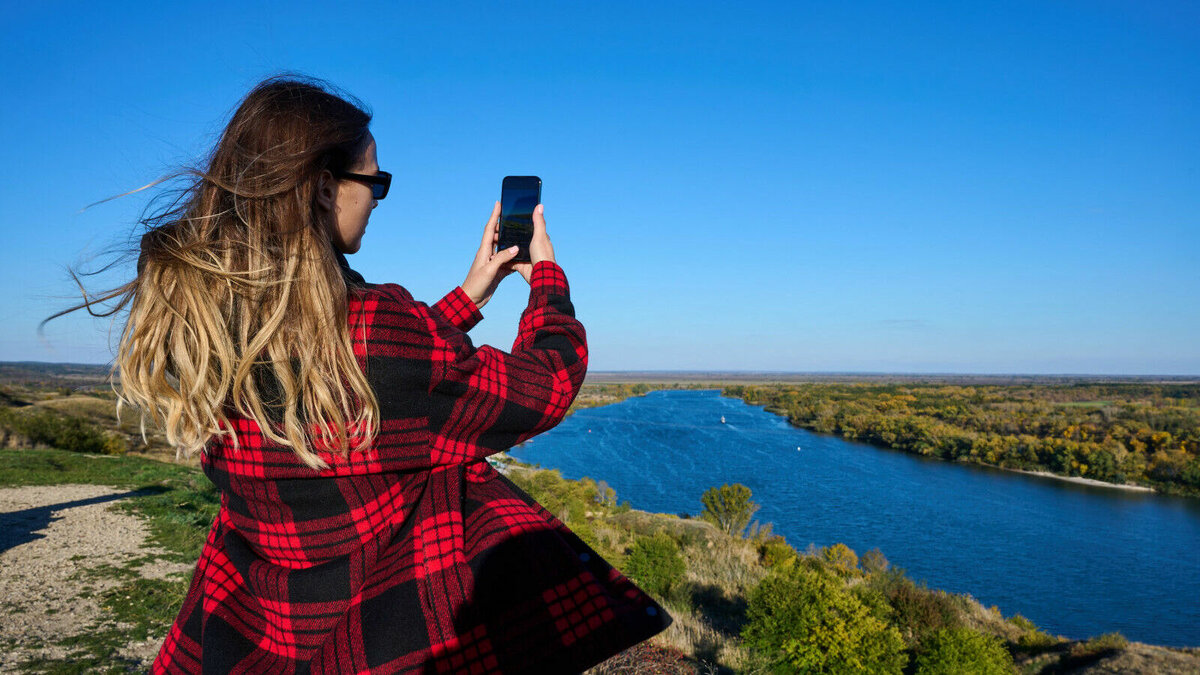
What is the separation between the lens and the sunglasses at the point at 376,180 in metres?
1.00

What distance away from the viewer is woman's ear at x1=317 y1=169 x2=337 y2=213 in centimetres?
96

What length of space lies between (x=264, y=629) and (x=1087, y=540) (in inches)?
1811

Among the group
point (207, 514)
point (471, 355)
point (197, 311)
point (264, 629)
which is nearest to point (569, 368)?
point (471, 355)

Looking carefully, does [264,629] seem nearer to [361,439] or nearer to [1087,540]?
[361,439]

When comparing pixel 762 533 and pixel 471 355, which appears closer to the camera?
pixel 471 355

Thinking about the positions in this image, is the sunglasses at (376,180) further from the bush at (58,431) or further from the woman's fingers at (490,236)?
→ the bush at (58,431)

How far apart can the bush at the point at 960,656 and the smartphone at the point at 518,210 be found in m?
12.2

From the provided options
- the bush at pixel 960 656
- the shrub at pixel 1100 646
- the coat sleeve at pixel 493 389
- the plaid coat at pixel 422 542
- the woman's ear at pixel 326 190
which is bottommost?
the shrub at pixel 1100 646

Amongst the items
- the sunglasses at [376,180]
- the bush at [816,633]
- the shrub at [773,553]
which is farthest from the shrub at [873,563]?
the sunglasses at [376,180]

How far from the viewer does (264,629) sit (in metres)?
0.98

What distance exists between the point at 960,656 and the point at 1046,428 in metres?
64.5

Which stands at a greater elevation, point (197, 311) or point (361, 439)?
point (197, 311)

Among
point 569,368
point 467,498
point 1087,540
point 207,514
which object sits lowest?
point 1087,540

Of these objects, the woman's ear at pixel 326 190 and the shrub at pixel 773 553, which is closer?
the woman's ear at pixel 326 190
